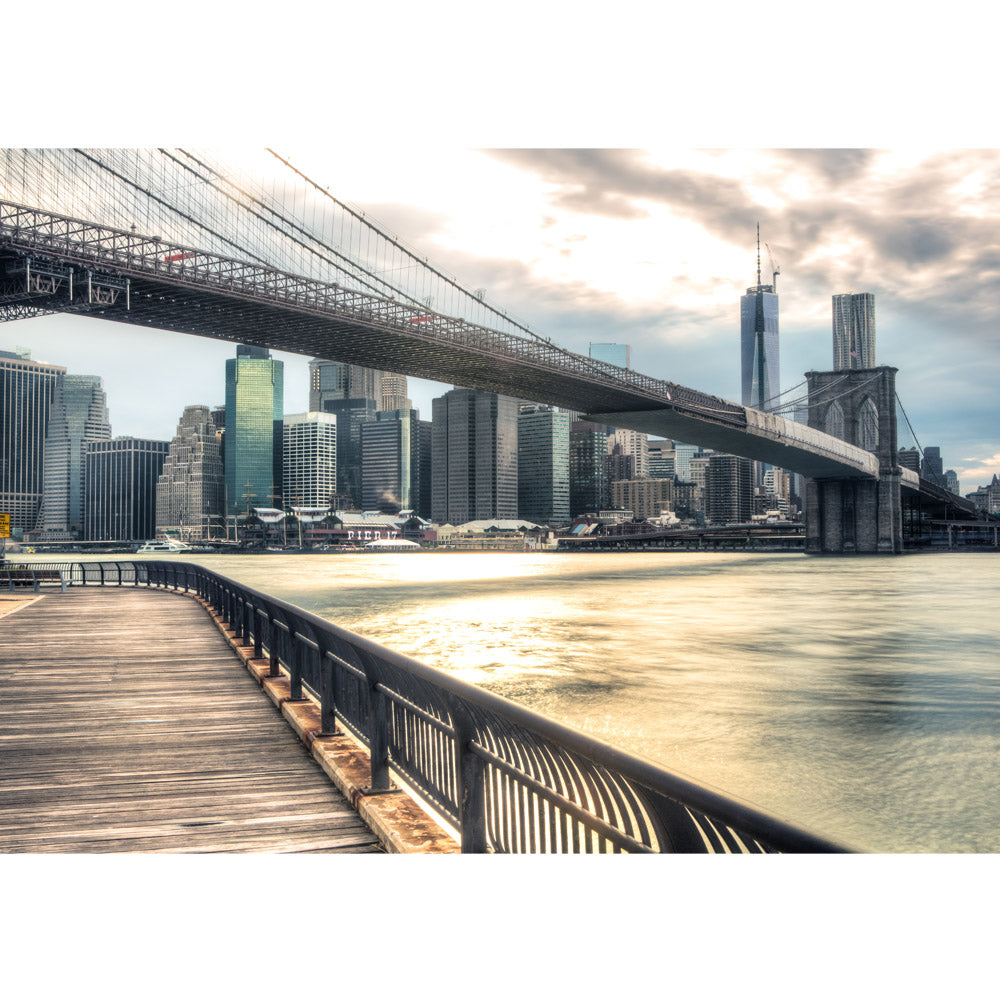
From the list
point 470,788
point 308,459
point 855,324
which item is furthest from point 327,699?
point 308,459

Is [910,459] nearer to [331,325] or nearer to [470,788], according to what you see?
[331,325]

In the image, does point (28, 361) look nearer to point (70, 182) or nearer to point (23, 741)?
point (70, 182)

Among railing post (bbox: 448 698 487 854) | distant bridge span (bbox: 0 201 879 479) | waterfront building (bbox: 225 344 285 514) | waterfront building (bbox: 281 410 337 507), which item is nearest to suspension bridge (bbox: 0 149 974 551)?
distant bridge span (bbox: 0 201 879 479)

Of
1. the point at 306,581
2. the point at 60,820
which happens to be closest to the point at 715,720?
the point at 60,820

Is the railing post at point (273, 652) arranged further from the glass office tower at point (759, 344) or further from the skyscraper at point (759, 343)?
the glass office tower at point (759, 344)

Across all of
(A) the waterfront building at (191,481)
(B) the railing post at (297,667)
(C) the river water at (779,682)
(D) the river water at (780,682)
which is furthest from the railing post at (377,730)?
(A) the waterfront building at (191,481)

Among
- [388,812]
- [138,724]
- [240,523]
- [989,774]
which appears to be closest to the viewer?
[388,812]

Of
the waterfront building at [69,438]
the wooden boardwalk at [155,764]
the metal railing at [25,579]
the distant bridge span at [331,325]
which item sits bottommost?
the metal railing at [25,579]
